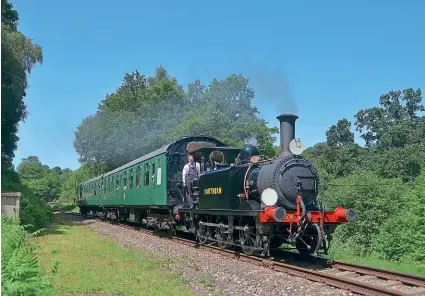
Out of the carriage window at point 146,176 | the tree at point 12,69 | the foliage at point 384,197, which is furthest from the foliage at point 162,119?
the carriage window at point 146,176

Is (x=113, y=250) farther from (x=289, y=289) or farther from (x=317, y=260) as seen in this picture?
(x=289, y=289)

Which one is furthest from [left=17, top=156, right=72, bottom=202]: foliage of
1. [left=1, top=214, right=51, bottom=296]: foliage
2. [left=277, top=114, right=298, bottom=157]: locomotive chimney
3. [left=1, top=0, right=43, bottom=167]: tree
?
[left=1, top=214, right=51, bottom=296]: foliage

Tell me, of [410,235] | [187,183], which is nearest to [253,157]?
[187,183]

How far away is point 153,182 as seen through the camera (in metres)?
17.5

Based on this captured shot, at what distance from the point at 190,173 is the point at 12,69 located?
1211 cm

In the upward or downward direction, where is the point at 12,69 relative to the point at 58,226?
upward

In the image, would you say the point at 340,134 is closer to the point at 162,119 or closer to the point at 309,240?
the point at 162,119

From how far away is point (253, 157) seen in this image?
38.9 ft

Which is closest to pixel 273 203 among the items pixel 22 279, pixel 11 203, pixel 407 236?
pixel 22 279

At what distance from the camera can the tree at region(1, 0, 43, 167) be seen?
21.7 metres

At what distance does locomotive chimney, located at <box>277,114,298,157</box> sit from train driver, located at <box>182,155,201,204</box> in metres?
4.26

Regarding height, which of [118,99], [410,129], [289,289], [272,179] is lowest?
[289,289]

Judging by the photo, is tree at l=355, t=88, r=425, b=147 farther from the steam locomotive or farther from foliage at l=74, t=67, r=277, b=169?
the steam locomotive

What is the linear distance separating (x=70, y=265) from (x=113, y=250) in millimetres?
2777
